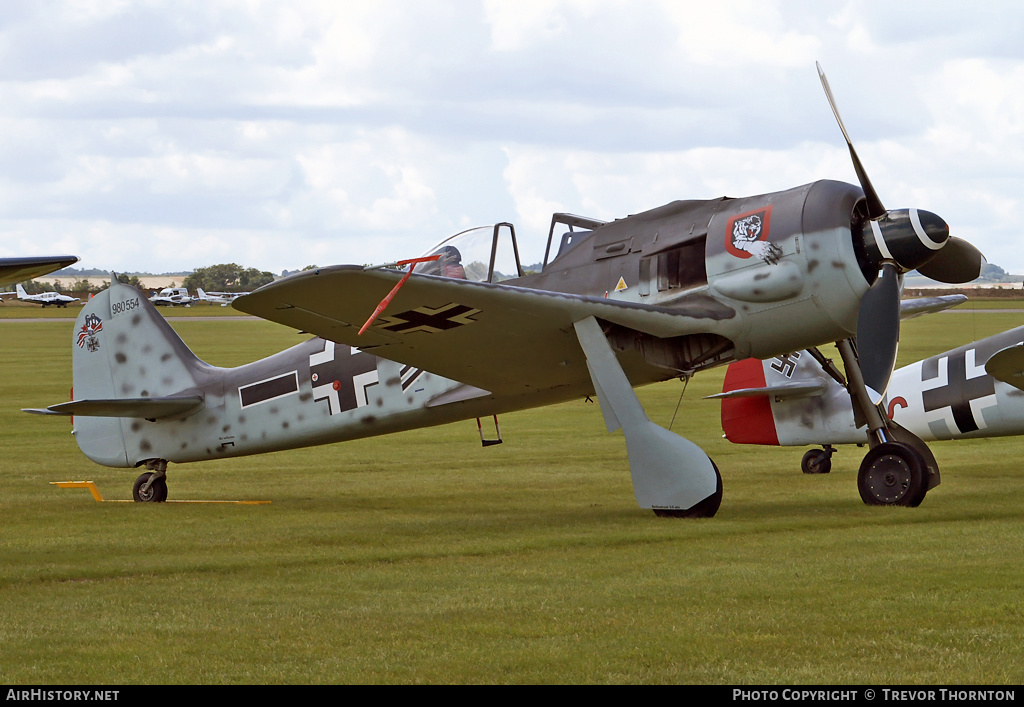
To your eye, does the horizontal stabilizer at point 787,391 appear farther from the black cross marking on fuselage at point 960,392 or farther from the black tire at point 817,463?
the black cross marking on fuselage at point 960,392

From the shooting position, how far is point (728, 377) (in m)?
14.5

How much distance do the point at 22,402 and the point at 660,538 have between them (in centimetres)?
2326

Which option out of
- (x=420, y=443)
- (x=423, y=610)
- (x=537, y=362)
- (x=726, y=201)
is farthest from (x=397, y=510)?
(x=420, y=443)

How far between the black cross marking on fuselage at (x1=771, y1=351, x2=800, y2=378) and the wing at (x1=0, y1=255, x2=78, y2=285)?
30.1 feet

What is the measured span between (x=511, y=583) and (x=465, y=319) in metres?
2.97

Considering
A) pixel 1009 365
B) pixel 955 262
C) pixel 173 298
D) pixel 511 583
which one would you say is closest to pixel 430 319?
pixel 511 583

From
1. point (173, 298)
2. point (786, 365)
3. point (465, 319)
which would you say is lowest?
point (786, 365)

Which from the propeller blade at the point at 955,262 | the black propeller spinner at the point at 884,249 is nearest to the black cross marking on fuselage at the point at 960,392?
the propeller blade at the point at 955,262

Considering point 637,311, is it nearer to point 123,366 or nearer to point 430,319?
point 430,319

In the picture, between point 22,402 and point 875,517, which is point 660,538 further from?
point 22,402

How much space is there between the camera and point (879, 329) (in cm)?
990

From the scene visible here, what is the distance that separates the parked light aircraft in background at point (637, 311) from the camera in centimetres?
958
